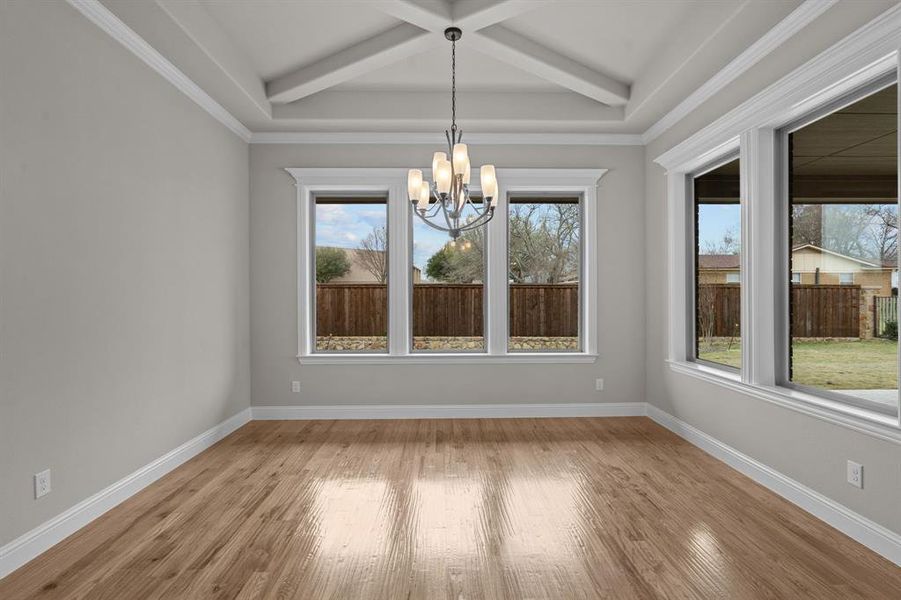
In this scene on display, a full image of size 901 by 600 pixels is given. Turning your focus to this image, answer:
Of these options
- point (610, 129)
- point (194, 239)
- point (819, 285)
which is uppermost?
point (610, 129)

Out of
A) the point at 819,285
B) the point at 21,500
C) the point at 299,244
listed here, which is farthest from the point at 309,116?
the point at 819,285

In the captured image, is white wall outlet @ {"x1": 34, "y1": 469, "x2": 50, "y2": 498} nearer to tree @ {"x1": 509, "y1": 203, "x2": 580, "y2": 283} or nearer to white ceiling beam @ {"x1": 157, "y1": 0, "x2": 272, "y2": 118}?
white ceiling beam @ {"x1": 157, "y1": 0, "x2": 272, "y2": 118}

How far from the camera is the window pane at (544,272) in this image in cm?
537

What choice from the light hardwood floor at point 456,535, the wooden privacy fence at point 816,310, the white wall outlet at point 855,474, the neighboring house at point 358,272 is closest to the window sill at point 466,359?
the neighboring house at point 358,272

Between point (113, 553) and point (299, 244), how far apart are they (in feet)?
10.4

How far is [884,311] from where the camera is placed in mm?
2672

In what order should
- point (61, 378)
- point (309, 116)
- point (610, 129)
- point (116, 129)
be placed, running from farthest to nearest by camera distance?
point (610, 129)
point (309, 116)
point (116, 129)
point (61, 378)

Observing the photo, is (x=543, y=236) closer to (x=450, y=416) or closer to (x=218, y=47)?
(x=450, y=416)

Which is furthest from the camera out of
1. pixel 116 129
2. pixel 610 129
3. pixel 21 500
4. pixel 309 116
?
pixel 610 129

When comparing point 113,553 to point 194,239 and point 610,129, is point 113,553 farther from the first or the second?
point 610,129

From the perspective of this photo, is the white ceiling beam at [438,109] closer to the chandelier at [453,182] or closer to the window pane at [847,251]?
the chandelier at [453,182]

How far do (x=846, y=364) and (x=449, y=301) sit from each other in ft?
10.9

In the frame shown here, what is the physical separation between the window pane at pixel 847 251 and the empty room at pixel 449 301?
18mm

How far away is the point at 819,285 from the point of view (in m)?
3.12
